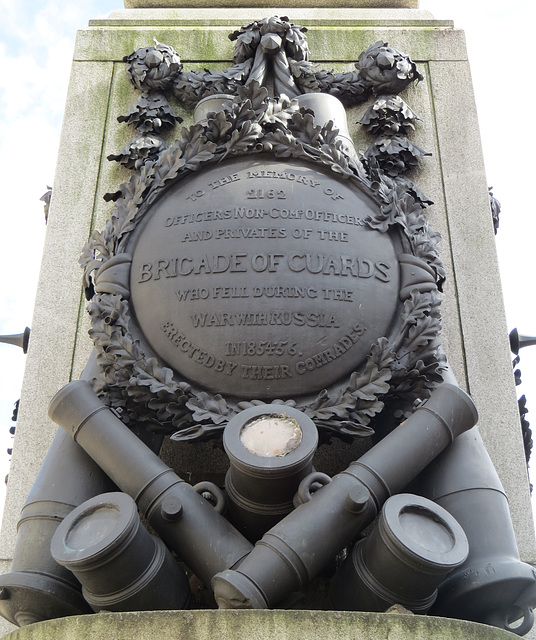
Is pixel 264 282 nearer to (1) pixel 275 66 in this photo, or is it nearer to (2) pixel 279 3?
(1) pixel 275 66

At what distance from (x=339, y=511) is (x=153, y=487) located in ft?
3.13

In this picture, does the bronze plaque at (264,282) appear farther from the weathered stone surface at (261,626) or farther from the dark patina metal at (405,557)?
the weathered stone surface at (261,626)

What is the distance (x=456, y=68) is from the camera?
6516 mm

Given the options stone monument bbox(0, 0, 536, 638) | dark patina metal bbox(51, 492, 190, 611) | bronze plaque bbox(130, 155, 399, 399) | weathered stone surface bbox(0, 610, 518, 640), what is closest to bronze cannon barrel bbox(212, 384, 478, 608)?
stone monument bbox(0, 0, 536, 638)

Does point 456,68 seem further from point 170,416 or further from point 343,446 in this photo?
point 170,416

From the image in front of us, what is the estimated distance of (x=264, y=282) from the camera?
4.46m

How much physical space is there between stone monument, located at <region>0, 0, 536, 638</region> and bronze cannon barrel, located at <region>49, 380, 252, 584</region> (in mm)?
12

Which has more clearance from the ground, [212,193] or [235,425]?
[212,193]

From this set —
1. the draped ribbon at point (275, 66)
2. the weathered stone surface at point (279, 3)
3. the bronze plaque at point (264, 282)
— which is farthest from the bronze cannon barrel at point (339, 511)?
the weathered stone surface at point (279, 3)

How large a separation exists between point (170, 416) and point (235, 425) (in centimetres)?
69

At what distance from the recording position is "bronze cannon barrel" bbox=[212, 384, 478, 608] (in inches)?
130

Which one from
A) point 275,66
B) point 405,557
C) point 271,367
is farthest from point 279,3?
point 405,557

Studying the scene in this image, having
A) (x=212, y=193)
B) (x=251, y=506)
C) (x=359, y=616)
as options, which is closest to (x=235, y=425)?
(x=251, y=506)

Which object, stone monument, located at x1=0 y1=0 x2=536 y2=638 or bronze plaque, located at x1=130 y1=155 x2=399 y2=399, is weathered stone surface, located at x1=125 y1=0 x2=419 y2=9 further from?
bronze plaque, located at x1=130 y1=155 x2=399 y2=399
